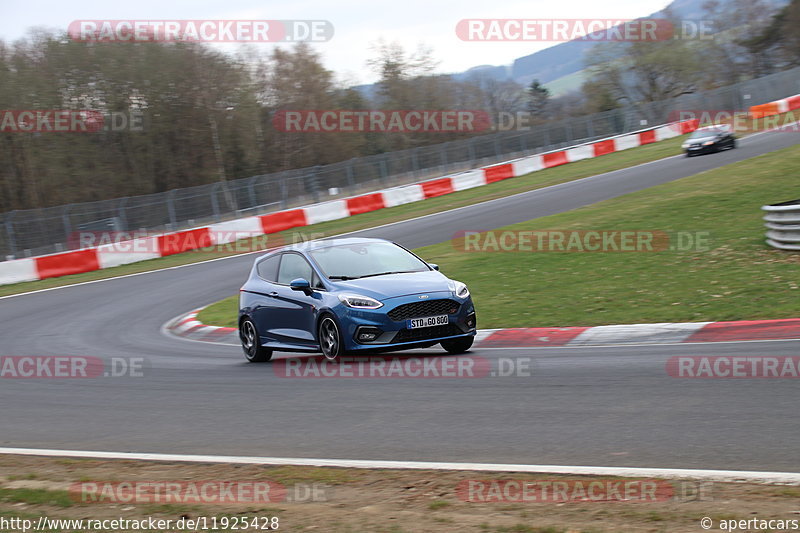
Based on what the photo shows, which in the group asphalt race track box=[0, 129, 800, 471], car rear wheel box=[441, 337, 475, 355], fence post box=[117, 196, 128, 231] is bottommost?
car rear wheel box=[441, 337, 475, 355]

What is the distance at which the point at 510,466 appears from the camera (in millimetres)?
5766

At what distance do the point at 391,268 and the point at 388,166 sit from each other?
29.0 m

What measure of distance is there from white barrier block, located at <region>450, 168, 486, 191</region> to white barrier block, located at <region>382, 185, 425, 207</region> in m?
1.93

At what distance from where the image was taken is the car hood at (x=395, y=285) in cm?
1052

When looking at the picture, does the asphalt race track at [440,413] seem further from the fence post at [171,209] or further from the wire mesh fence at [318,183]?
the fence post at [171,209]

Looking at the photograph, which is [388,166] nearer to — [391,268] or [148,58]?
[148,58]

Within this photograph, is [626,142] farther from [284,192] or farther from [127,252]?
[127,252]

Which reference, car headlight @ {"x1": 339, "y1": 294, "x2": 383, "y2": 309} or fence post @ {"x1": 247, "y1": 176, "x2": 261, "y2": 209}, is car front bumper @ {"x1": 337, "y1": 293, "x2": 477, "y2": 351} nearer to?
car headlight @ {"x1": 339, "y1": 294, "x2": 383, "y2": 309}

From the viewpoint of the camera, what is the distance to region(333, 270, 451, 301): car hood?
414 inches

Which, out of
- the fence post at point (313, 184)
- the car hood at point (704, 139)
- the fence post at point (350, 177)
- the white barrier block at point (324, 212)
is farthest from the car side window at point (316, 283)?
the fence post at point (350, 177)

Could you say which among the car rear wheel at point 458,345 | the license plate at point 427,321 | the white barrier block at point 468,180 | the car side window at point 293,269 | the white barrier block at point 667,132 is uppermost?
the white barrier block at point 667,132

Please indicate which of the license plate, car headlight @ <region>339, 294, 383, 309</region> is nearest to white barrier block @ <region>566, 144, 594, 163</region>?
the license plate

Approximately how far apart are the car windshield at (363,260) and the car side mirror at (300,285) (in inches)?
11.5

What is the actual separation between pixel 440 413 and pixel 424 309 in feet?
9.41
